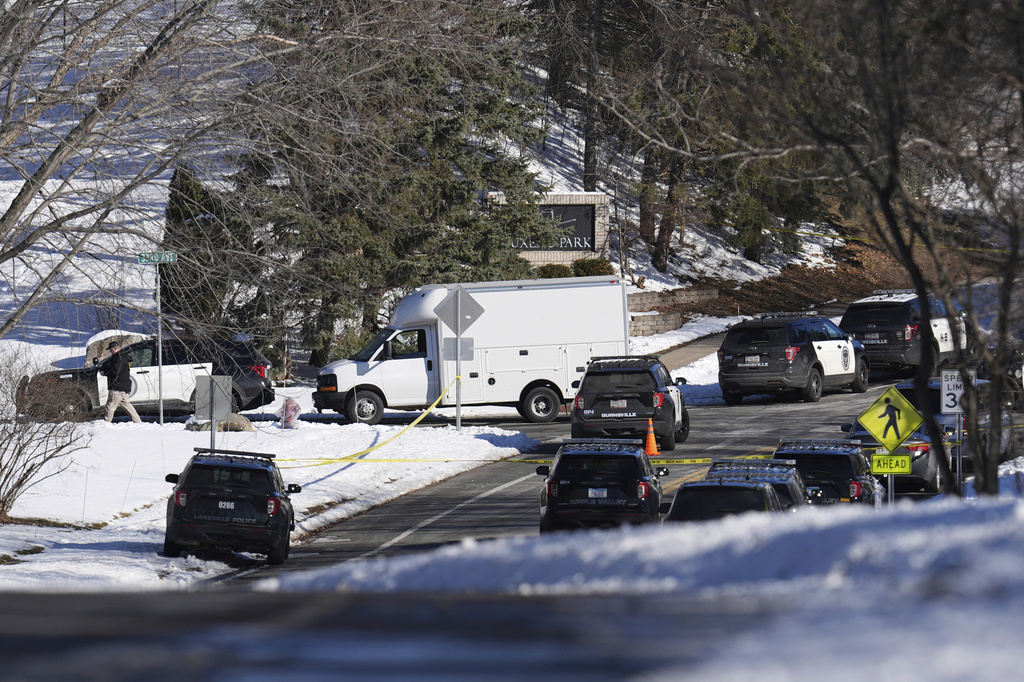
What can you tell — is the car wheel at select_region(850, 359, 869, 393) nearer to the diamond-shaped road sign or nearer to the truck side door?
the diamond-shaped road sign

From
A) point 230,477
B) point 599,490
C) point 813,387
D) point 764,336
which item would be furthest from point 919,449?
point 230,477

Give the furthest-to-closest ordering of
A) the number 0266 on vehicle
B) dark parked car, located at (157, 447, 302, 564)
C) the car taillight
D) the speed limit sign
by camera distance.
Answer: the car taillight → the speed limit sign → the number 0266 on vehicle → dark parked car, located at (157, 447, 302, 564)

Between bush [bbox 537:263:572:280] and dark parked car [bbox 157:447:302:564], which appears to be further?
bush [bbox 537:263:572:280]

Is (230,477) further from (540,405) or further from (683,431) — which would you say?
(540,405)

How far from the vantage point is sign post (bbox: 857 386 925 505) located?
47.3 ft

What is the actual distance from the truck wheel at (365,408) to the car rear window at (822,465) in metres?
12.8

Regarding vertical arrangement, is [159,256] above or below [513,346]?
above

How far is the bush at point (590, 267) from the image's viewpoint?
3856 centimetres

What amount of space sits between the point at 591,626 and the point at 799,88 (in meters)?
7.08

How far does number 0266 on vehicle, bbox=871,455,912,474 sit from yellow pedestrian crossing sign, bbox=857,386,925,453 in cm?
17

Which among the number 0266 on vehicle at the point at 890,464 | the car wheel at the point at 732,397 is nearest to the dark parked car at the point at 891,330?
the car wheel at the point at 732,397

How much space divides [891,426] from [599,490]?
416 cm

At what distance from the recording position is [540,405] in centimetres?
2662

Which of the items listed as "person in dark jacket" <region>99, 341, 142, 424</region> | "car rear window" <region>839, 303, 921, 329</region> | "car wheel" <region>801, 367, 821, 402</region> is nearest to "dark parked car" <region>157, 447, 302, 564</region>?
"person in dark jacket" <region>99, 341, 142, 424</region>
